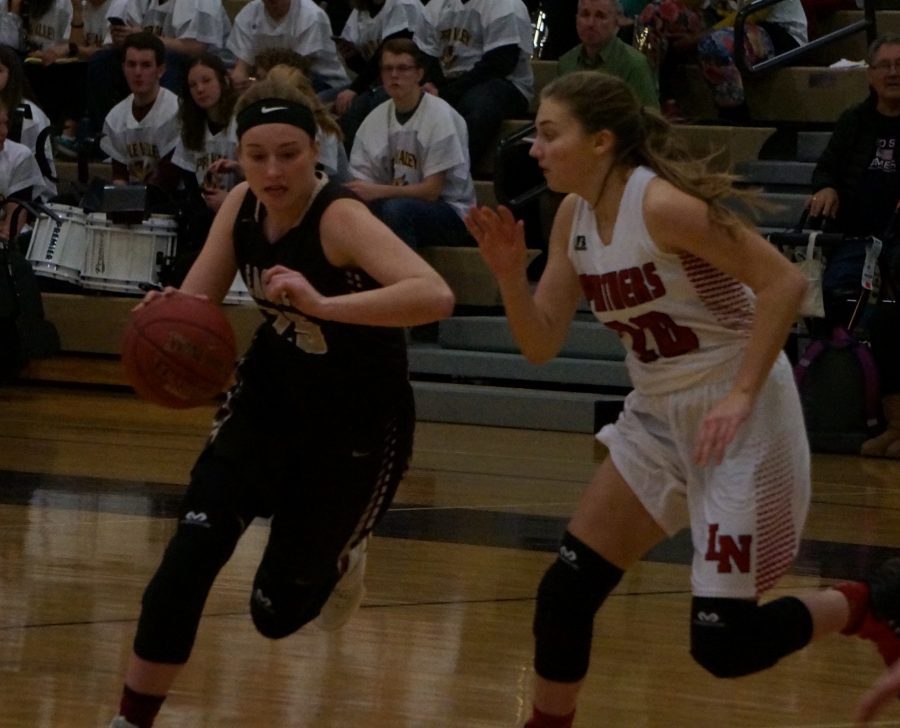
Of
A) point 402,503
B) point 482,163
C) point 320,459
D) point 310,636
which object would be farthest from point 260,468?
point 482,163

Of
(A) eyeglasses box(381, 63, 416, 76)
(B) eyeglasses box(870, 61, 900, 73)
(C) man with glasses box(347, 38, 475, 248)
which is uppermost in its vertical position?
(B) eyeglasses box(870, 61, 900, 73)

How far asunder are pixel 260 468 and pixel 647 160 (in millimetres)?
966

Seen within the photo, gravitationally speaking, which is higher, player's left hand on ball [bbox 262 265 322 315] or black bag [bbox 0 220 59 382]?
player's left hand on ball [bbox 262 265 322 315]

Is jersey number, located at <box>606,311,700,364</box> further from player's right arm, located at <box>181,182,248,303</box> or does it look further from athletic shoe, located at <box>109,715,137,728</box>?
athletic shoe, located at <box>109,715,137,728</box>

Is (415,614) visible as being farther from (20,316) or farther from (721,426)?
(20,316)

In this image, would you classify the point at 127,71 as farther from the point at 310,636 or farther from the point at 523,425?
the point at 310,636

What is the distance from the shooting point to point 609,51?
9109 millimetres

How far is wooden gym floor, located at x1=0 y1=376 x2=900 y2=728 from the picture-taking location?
3791mm

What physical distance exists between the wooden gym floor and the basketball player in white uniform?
0.42 m

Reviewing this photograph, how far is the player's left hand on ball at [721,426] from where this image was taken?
3.22 m

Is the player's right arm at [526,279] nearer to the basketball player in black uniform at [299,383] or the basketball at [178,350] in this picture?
the basketball player in black uniform at [299,383]

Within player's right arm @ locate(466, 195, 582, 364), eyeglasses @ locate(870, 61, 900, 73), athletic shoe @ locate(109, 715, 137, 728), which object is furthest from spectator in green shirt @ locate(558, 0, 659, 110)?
athletic shoe @ locate(109, 715, 137, 728)

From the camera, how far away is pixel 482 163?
10.1 meters

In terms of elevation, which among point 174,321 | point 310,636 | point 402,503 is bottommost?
point 402,503
